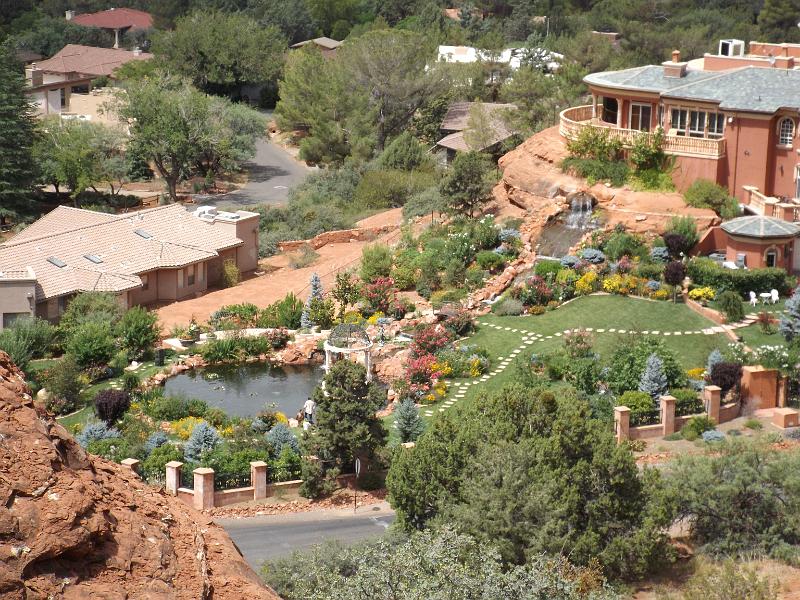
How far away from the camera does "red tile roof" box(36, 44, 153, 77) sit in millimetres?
92562

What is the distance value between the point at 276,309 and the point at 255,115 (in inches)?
1465

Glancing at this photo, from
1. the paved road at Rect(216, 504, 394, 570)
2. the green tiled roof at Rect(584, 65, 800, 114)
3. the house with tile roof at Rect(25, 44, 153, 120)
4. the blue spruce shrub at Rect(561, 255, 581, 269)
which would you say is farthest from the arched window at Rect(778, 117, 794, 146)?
the house with tile roof at Rect(25, 44, 153, 120)

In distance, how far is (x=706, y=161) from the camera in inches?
1896

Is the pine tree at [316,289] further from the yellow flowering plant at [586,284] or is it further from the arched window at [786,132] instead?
Result: the arched window at [786,132]

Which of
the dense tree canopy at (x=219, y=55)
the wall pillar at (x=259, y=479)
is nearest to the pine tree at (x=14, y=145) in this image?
the dense tree canopy at (x=219, y=55)

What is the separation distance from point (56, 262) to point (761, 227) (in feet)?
76.8

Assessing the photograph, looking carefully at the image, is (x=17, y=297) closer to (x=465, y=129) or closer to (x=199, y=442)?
(x=199, y=442)

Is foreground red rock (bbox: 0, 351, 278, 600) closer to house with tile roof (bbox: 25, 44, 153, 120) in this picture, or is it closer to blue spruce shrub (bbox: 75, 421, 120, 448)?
blue spruce shrub (bbox: 75, 421, 120, 448)

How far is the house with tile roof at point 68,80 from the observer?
85562 mm

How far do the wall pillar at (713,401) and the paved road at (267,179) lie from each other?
3625 centimetres

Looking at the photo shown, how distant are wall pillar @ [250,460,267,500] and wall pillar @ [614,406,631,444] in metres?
8.73

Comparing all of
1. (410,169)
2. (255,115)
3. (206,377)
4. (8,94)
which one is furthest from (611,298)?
(255,115)

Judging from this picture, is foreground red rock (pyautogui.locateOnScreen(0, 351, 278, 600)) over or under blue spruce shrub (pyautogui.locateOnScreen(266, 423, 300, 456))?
over

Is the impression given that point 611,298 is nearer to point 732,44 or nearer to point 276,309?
point 276,309
